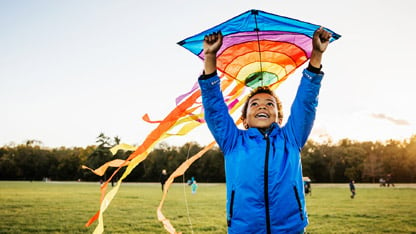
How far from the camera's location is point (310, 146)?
206ft

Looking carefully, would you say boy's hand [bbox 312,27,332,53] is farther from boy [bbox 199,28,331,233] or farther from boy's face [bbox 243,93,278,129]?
boy's face [bbox 243,93,278,129]

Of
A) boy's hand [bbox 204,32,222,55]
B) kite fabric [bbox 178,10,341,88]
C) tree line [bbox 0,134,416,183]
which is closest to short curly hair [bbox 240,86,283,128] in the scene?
kite fabric [bbox 178,10,341,88]

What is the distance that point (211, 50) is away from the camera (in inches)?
96.6

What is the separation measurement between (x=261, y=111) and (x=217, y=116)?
0.39 m

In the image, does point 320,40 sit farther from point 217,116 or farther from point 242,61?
point 242,61

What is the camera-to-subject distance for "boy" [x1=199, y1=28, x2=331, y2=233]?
2.29 metres

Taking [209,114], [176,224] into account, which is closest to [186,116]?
[209,114]

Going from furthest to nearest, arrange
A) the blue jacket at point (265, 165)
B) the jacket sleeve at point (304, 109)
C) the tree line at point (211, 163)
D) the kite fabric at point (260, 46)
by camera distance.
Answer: the tree line at point (211, 163) < the kite fabric at point (260, 46) < the jacket sleeve at point (304, 109) < the blue jacket at point (265, 165)

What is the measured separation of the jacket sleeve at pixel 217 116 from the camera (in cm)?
249

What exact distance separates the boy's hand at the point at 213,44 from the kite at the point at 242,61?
43 centimetres

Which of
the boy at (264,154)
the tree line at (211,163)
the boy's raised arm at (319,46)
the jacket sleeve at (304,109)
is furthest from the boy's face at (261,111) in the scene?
the tree line at (211,163)

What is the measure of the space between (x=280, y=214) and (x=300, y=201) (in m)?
0.19

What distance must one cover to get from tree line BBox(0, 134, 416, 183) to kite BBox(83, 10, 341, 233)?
42.2m

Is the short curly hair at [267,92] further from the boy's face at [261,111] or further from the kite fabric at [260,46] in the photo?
the kite fabric at [260,46]
